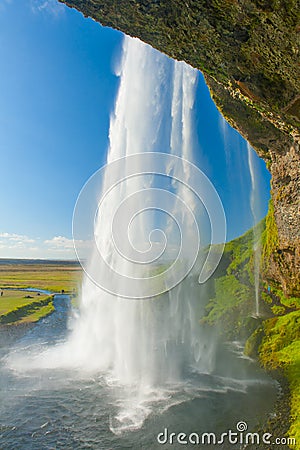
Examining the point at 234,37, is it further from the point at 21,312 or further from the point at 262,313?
the point at 21,312

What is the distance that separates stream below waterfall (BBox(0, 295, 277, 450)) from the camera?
13141 mm

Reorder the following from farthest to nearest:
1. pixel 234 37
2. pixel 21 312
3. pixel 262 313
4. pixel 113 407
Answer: pixel 21 312
pixel 262 313
pixel 113 407
pixel 234 37

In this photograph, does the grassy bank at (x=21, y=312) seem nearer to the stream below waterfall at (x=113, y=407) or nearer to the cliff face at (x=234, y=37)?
the stream below waterfall at (x=113, y=407)

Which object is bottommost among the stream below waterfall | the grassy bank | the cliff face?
the stream below waterfall

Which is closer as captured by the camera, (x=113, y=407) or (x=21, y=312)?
(x=113, y=407)

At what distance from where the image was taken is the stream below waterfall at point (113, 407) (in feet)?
43.1

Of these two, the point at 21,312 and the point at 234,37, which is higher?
the point at 234,37

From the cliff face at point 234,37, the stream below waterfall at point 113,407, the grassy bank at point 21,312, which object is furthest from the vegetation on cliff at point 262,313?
the grassy bank at point 21,312

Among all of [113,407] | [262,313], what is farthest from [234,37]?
[262,313]

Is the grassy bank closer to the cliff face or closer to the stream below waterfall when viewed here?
the stream below waterfall

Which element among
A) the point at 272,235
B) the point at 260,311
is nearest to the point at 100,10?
the point at 272,235

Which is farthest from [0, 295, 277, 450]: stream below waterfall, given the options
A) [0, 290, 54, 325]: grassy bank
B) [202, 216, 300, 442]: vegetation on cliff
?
[0, 290, 54, 325]: grassy bank

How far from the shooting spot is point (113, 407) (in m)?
15.4

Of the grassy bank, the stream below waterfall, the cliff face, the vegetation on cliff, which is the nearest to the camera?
the cliff face
